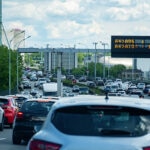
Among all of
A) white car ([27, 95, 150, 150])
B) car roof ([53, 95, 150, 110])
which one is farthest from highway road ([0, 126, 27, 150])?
white car ([27, 95, 150, 150])

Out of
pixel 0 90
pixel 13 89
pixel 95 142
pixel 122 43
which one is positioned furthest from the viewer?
pixel 13 89

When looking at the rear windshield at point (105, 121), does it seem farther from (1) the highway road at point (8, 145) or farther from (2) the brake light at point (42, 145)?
(1) the highway road at point (8, 145)

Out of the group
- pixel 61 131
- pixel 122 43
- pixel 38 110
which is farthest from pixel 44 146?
pixel 122 43

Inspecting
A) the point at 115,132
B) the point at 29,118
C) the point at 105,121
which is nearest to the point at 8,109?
the point at 29,118

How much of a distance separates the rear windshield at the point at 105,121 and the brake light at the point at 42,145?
24cm

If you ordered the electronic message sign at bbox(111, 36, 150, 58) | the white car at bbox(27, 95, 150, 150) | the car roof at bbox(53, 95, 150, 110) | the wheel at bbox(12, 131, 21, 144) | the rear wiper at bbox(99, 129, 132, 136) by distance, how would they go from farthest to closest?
the electronic message sign at bbox(111, 36, 150, 58) < the wheel at bbox(12, 131, 21, 144) < the car roof at bbox(53, 95, 150, 110) < the rear wiper at bbox(99, 129, 132, 136) < the white car at bbox(27, 95, 150, 150)

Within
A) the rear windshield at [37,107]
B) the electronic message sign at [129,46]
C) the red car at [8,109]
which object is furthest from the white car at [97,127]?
the electronic message sign at [129,46]

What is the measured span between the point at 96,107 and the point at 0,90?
85735mm

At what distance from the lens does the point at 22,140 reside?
23172mm

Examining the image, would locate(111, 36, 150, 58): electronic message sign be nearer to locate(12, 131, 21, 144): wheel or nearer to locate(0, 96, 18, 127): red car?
locate(0, 96, 18, 127): red car

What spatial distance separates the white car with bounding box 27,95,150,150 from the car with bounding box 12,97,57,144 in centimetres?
1291

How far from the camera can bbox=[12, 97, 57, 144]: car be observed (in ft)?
71.9

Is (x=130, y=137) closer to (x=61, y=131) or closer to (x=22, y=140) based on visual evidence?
(x=61, y=131)

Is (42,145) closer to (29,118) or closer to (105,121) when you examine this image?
(105,121)
